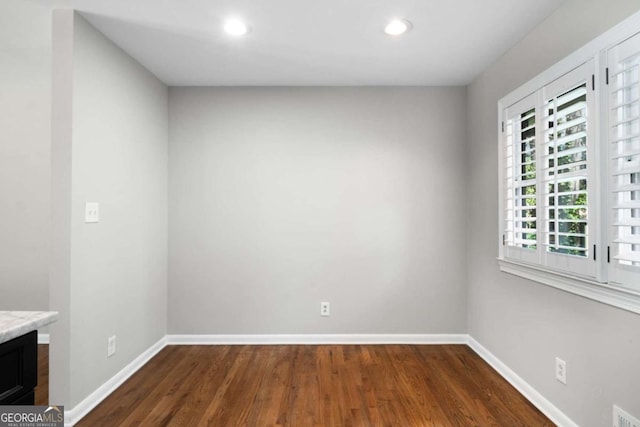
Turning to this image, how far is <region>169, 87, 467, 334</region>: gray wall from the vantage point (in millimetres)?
3492

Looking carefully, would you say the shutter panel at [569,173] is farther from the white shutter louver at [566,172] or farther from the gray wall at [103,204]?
the gray wall at [103,204]

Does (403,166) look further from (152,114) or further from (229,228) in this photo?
(152,114)

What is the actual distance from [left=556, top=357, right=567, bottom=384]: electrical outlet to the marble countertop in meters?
2.57

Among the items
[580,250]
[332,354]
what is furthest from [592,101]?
[332,354]

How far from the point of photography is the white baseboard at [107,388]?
85.7 inches

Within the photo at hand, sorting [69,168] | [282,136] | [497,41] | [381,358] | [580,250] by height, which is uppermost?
[497,41]

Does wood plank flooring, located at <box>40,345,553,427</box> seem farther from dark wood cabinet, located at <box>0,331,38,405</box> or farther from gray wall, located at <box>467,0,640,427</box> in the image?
dark wood cabinet, located at <box>0,331,38,405</box>

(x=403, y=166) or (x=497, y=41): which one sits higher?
(x=497, y=41)

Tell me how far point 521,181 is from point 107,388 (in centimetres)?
329

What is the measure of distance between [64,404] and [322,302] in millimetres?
2084

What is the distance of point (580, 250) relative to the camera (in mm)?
1940

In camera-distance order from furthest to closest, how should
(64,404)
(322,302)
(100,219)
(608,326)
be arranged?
1. (322,302)
2. (100,219)
3. (64,404)
4. (608,326)

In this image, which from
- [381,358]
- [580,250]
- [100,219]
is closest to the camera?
[580,250]

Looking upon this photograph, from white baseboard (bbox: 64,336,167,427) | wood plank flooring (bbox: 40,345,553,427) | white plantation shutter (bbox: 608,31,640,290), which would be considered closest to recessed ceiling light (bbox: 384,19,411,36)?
white plantation shutter (bbox: 608,31,640,290)
